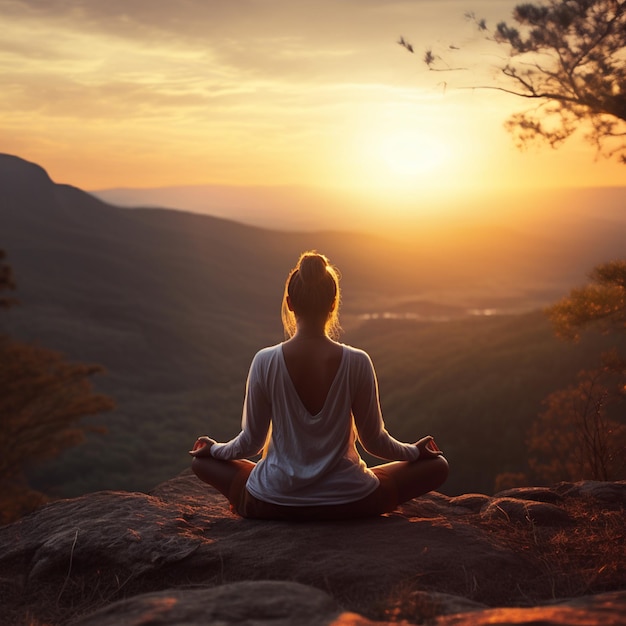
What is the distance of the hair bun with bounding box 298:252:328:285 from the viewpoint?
4676mm

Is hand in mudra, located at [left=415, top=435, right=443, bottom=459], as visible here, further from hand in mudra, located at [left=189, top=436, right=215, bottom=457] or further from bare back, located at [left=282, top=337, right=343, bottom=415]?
hand in mudra, located at [left=189, top=436, right=215, bottom=457]

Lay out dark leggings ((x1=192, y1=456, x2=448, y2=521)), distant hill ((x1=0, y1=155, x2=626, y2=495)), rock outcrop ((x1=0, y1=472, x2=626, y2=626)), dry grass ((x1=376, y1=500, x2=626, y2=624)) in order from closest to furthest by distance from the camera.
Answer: rock outcrop ((x1=0, y1=472, x2=626, y2=626))
dry grass ((x1=376, y1=500, x2=626, y2=624))
dark leggings ((x1=192, y1=456, x2=448, y2=521))
distant hill ((x1=0, y1=155, x2=626, y2=495))

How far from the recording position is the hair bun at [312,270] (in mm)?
4676

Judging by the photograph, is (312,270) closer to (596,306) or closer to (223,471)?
(223,471)

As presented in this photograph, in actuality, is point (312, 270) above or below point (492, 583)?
above

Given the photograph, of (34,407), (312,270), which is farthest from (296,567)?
(34,407)

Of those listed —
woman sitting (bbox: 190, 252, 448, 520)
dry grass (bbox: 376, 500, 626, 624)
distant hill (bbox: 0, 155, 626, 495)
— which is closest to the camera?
dry grass (bbox: 376, 500, 626, 624)

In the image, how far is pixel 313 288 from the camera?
471cm

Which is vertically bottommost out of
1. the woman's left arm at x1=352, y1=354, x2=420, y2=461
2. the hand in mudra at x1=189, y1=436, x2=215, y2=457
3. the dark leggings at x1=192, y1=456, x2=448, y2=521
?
the dark leggings at x1=192, y1=456, x2=448, y2=521

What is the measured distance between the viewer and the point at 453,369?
185 ft

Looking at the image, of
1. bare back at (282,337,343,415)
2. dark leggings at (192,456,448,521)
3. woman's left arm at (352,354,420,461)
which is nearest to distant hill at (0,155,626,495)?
dark leggings at (192,456,448,521)

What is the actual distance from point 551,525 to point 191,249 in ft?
495

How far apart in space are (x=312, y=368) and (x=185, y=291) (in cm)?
12438

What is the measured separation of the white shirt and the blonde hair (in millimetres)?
290
